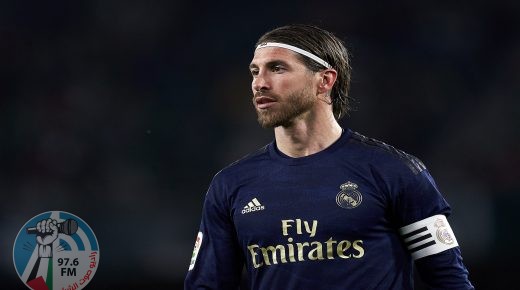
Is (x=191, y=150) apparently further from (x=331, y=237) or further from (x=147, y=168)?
(x=331, y=237)

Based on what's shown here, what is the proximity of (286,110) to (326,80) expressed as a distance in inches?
8.7

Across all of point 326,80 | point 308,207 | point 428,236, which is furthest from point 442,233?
point 326,80

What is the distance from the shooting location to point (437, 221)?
90.0 inches

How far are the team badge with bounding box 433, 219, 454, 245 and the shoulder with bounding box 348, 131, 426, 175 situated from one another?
162mm

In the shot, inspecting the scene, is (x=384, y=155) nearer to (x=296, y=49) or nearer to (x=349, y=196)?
(x=349, y=196)

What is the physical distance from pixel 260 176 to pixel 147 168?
262cm

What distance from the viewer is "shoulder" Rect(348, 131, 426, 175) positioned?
90.9 inches

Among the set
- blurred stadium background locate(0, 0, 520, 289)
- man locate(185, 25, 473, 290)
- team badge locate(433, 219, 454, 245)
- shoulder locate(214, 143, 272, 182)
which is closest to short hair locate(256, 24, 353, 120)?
man locate(185, 25, 473, 290)

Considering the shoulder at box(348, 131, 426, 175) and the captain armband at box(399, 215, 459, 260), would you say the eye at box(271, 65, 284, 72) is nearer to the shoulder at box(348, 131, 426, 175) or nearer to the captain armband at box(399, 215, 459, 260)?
the shoulder at box(348, 131, 426, 175)

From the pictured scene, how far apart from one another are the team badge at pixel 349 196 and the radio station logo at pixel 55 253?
176cm

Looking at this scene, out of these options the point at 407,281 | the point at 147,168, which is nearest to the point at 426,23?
the point at 147,168

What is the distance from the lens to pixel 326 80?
2510 mm

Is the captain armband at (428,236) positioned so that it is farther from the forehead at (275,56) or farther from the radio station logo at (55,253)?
the radio station logo at (55,253)

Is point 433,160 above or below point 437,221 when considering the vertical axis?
above
